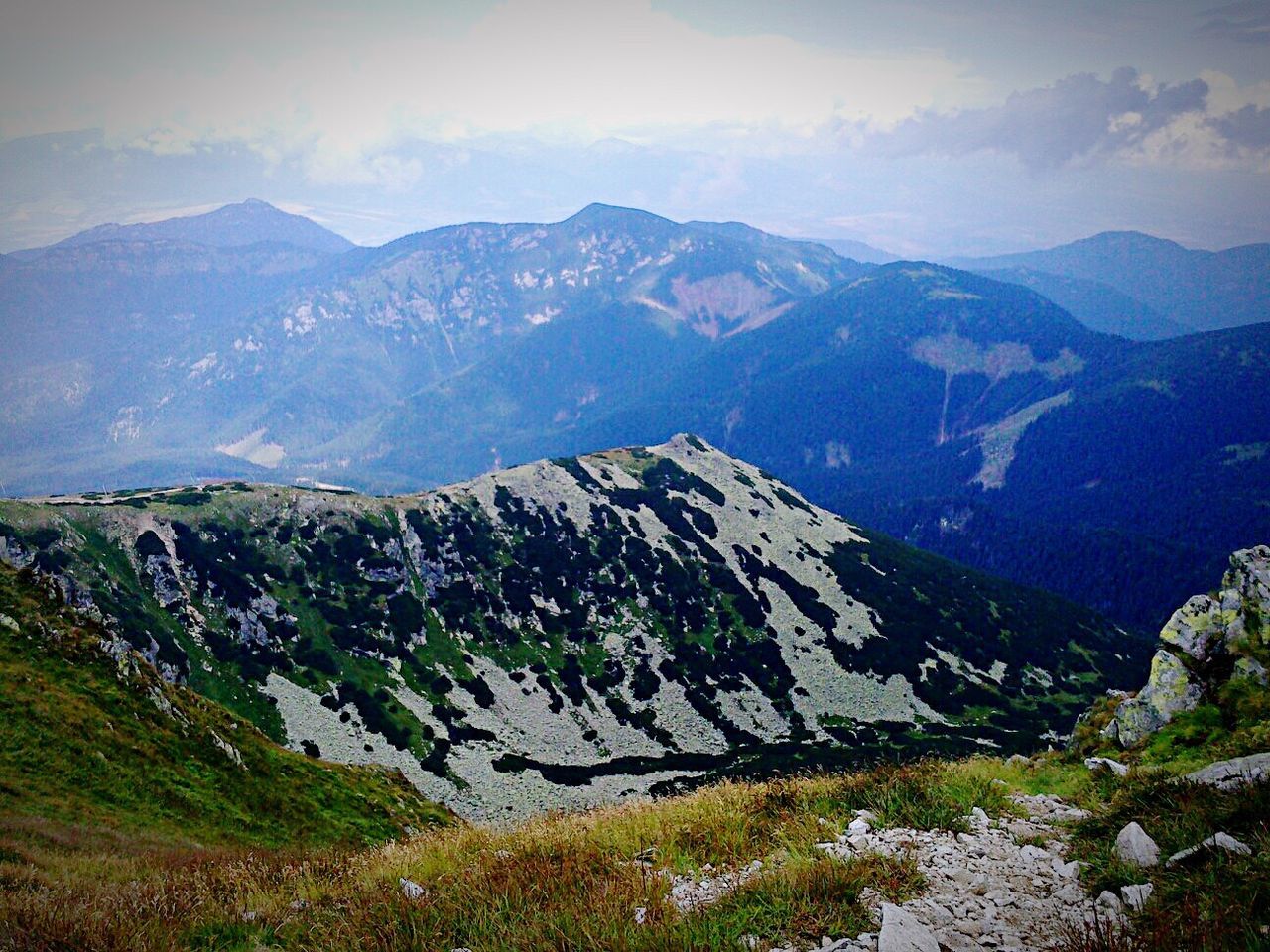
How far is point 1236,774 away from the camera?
10445 millimetres

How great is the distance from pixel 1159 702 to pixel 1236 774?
10.3 meters

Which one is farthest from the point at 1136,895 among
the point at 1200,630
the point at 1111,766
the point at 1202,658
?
the point at 1200,630

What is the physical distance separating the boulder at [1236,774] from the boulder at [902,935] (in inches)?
237

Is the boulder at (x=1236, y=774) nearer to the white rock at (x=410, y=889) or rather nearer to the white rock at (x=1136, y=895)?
the white rock at (x=1136, y=895)

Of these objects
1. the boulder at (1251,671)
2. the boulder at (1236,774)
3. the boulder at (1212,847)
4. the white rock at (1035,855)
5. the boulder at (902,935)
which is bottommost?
the boulder at (1251,671)

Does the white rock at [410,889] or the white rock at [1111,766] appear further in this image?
the white rock at [1111,766]

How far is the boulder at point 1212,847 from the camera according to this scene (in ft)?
26.3

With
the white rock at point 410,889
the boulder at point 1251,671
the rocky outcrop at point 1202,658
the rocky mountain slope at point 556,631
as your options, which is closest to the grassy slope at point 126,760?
the white rock at point 410,889

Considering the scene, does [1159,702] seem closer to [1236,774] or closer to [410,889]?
[1236,774]

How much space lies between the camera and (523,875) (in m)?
9.90

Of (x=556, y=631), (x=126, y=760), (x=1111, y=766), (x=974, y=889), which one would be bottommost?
Answer: (x=556, y=631)

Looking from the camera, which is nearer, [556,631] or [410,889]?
[410,889]

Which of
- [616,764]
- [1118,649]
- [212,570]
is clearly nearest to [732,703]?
[616,764]

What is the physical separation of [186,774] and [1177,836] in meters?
36.3
